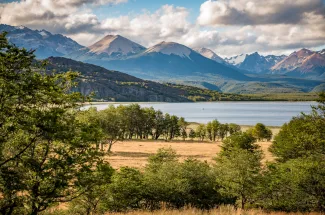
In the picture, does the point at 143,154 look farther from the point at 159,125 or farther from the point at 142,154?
the point at 159,125

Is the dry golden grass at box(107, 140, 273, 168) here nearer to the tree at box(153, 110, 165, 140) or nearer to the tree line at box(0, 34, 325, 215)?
the tree line at box(0, 34, 325, 215)

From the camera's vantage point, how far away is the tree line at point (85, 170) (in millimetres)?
10445

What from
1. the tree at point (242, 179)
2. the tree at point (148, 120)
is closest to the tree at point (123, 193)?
the tree at point (242, 179)

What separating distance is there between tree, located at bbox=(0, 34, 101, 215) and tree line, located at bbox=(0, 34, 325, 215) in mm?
33

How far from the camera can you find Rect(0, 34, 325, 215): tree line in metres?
10.4

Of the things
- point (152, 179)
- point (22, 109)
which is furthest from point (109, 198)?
point (22, 109)

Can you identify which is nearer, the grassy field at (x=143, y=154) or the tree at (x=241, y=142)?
the tree at (x=241, y=142)

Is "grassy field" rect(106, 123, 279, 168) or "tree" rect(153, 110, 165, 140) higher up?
"tree" rect(153, 110, 165, 140)

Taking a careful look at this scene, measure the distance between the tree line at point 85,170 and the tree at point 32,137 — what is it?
0.03 meters

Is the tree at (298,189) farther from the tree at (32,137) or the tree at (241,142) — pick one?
the tree at (241,142)

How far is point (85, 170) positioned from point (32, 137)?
2.26 m

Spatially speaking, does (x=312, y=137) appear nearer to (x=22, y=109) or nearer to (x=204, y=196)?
(x=204, y=196)

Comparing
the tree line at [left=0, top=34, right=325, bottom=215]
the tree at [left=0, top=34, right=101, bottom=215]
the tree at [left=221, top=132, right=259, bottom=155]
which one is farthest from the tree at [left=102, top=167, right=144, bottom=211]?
the tree at [left=221, top=132, right=259, bottom=155]

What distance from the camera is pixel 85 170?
11.6 metres
